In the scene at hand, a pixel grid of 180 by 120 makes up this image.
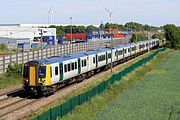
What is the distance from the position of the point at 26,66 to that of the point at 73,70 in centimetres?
677

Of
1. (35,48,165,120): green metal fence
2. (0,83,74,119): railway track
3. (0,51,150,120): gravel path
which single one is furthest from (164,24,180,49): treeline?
(0,83,74,119): railway track

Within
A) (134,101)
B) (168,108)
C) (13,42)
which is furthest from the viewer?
(13,42)

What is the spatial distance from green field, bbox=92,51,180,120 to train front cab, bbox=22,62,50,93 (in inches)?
218

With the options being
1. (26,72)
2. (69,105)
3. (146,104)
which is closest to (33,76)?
(26,72)

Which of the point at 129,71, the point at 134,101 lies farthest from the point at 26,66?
the point at 129,71

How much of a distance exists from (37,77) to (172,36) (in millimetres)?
93979

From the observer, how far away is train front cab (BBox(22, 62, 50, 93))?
30.0m

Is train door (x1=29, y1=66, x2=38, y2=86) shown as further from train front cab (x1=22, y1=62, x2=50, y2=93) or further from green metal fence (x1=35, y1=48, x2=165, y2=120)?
green metal fence (x1=35, y1=48, x2=165, y2=120)

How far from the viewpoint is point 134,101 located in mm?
30297

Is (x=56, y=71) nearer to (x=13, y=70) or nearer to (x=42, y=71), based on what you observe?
(x=42, y=71)

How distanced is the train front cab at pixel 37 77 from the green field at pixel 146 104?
18.1 ft

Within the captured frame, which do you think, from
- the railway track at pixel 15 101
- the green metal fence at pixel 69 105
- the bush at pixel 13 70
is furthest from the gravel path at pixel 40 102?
the bush at pixel 13 70

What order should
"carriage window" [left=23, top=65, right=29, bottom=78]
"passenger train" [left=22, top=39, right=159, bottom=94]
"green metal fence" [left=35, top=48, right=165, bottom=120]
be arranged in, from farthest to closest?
"carriage window" [left=23, top=65, right=29, bottom=78] < "passenger train" [left=22, top=39, right=159, bottom=94] < "green metal fence" [left=35, top=48, right=165, bottom=120]

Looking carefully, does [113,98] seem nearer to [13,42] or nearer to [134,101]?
[134,101]
